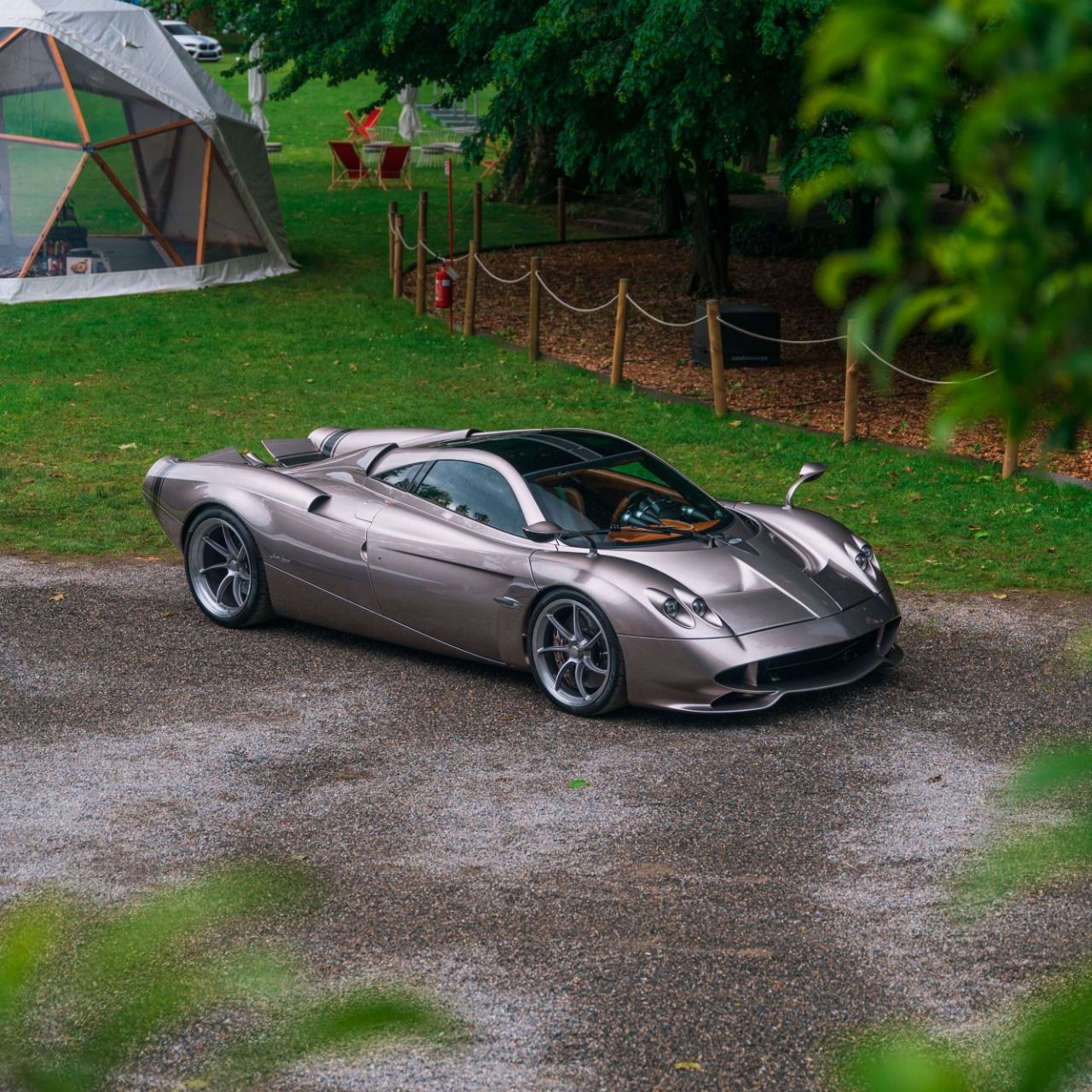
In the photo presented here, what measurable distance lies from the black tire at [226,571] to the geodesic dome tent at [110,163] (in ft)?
47.4

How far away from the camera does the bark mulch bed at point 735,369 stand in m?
15.4

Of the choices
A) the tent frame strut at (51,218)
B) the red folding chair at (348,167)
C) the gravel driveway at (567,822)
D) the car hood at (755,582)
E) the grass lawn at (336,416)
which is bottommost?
the gravel driveway at (567,822)

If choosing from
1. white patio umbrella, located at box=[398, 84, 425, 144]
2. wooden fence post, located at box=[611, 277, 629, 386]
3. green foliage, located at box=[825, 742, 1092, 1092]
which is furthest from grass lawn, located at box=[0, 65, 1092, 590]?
white patio umbrella, located at box=[398, 84, 425, 144]

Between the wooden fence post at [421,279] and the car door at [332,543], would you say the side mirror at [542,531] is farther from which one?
the wooden fence post at [421,279]

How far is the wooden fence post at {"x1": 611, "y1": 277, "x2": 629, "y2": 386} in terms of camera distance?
16688 millimetres

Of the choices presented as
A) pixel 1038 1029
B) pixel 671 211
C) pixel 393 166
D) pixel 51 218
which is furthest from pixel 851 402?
pixel 393 166

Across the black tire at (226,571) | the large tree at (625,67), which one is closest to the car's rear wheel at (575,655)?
the black tire at (226,571)

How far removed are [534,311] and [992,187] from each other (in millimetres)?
17592

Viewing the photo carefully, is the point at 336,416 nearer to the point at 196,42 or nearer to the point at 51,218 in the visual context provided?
the point at 51,218

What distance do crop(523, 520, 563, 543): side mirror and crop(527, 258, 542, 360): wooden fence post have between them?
1038 cm

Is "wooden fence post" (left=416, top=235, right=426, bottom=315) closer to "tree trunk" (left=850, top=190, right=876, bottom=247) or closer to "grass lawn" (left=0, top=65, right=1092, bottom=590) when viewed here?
"grass lawn" (left=0, top=65, right=1092, bottom=590)

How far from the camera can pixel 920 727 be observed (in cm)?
759

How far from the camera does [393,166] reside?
36188 mm

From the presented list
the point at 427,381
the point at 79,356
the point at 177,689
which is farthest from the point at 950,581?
the point at 79,356
